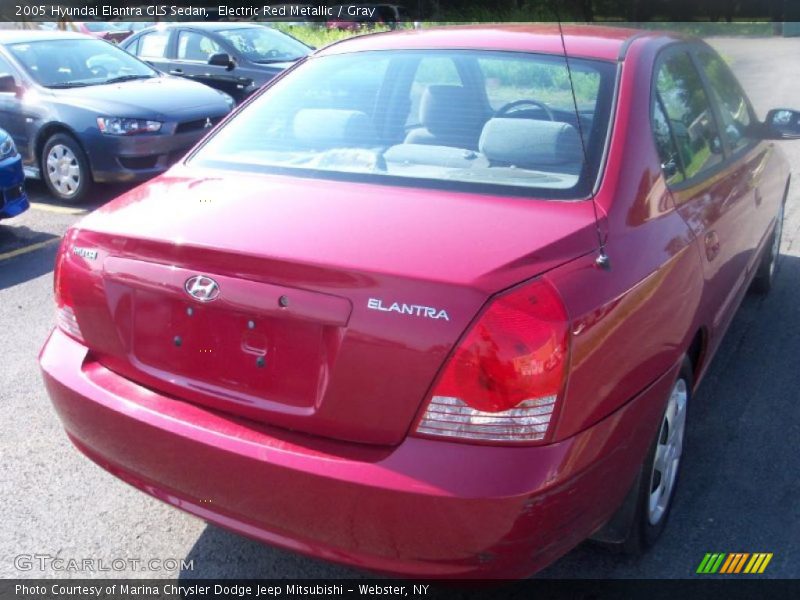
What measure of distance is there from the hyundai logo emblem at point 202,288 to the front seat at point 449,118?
41.2 inches

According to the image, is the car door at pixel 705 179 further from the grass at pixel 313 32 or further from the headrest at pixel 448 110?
the grass at pixel 313 32

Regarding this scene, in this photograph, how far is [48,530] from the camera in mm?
3047

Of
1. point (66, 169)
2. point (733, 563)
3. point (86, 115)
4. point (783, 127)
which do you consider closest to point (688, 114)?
point (783, 127)

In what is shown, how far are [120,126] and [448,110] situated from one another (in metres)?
5.45

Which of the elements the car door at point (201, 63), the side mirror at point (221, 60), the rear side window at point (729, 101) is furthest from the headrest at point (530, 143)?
the car door at point (201, 63)

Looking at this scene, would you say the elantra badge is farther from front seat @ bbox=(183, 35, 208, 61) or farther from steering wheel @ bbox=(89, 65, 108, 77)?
front seat @ bbox=(183, 35, 208, 61)

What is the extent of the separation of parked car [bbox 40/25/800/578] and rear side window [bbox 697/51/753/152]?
0.70 meters

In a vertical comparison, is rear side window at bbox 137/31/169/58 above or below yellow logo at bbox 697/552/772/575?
above

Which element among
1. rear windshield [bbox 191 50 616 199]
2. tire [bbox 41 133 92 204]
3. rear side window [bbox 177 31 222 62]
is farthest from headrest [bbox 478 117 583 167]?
rear side window [bbox 177 31 222 62]

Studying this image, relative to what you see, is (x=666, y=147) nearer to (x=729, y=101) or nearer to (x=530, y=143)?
(x=530, y=143)

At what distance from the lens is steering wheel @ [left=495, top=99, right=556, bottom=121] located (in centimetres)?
319

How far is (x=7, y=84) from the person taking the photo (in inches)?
318

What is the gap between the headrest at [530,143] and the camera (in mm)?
2793

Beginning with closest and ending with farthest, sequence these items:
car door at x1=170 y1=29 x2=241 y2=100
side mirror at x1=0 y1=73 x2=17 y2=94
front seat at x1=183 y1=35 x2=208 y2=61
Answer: side mirror at x1=0 y1=73 x2=17 y2=94 < car door at x1=170 y1=29 x2=241 y2=100 < front seat at x1=183 y1=35 x2=208 y2=61
